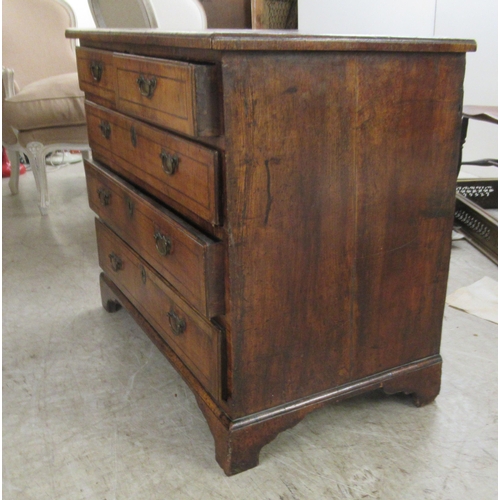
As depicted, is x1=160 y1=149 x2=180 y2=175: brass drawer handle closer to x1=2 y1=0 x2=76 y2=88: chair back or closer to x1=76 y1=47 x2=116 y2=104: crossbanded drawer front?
x1=76 y1=47 x2=116 y2=104: crossbanded drawer front

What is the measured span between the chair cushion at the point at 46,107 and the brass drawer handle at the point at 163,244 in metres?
1.68

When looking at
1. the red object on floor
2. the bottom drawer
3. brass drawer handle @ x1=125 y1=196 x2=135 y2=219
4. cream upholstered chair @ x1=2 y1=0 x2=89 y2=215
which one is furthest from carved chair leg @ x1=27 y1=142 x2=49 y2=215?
brass drawer handle @ x1=125 y1=196 x2=135 y2=219

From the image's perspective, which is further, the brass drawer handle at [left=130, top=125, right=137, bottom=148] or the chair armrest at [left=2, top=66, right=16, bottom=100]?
the chair armrest at [left=2, top=66, right=16, bottom=100]

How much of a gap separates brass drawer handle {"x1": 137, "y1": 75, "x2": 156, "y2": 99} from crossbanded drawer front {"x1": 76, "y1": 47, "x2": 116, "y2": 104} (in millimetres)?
186

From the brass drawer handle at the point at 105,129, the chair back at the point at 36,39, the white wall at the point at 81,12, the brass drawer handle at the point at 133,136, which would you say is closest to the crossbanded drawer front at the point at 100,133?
the brass drawer handle at the point at 105,129

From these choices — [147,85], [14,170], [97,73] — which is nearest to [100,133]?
[97,73]

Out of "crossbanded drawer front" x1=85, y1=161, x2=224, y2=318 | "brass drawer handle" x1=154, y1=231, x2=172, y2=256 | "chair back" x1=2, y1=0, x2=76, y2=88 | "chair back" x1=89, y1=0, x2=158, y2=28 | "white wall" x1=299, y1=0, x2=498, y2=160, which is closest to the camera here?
"crossbanded drawer front" x1=85, y1=161, x2=224, y2=318

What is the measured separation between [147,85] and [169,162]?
144 millimetres

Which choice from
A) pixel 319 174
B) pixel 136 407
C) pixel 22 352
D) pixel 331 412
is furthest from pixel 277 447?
pixel 22 352

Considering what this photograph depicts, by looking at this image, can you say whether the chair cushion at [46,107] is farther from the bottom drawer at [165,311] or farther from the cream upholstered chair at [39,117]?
the bottom drawer at [165,311]

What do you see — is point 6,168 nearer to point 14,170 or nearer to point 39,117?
point 14,170

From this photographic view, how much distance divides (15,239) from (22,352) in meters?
1.02

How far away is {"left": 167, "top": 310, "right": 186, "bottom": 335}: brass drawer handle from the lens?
1.18m

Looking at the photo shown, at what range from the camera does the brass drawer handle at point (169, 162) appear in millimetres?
1044
